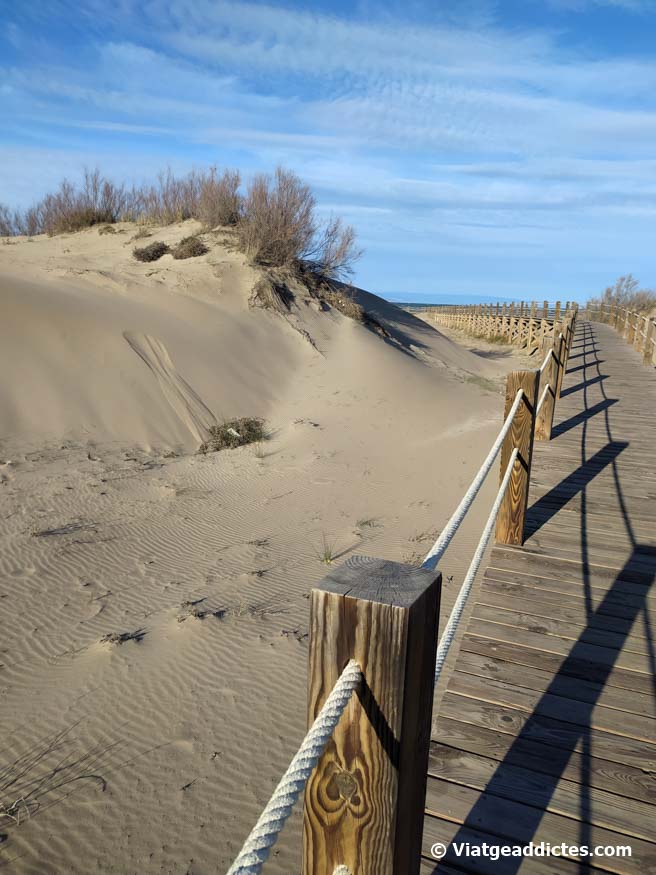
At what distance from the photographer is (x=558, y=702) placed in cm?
263

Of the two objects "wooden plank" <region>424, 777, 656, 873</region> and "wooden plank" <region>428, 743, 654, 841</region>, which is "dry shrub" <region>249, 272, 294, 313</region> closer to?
"wooden plank" <region>428, 743, 654, 841</region>

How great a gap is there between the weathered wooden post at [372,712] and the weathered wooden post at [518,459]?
2.97m

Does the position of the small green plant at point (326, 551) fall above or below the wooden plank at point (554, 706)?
below

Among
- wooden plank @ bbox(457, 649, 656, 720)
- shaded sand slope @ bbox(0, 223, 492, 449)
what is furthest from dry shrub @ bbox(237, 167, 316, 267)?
wooden plank @ bbox(457, 649, 656, 720)

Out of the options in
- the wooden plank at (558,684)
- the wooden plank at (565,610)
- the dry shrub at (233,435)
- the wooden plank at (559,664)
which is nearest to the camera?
the wooden plank at (558,684)

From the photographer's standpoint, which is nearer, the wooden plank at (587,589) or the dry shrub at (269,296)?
the wooden plank at (587,589)

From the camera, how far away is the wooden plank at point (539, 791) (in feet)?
6.74

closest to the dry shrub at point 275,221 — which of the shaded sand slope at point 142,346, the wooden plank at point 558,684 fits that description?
the shaded sand slope at point 142,346

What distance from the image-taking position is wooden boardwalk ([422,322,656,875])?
2.03m

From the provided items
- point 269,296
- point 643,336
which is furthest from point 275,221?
point 643,336

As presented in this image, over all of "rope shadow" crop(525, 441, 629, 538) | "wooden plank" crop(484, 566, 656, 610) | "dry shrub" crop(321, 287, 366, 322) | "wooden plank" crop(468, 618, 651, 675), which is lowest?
"wooden plank" crop(468, 618, 651, 675)

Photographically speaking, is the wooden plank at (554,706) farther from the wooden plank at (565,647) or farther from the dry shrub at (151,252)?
the dry shrub at (151,252)

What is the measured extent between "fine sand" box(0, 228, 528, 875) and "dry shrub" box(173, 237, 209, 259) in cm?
52

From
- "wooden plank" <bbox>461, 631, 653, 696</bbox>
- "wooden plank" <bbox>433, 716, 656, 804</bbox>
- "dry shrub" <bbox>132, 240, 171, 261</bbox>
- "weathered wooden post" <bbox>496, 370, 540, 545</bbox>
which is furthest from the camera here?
"dry shrub" <bbox>132, 240, 171, 261</bbox>
